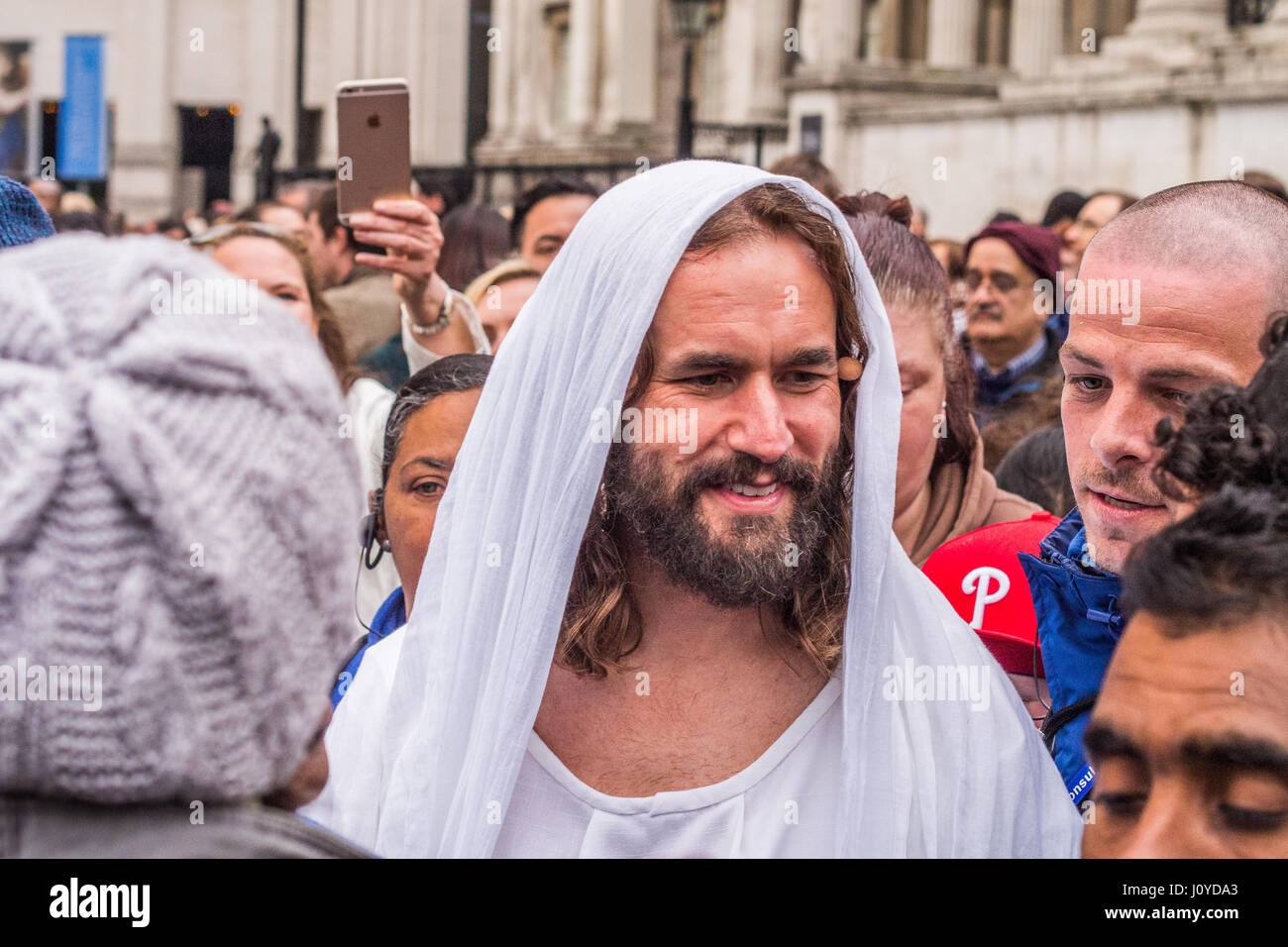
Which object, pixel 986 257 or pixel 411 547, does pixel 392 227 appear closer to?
pixel 411 547

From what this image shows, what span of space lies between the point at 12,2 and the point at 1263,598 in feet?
154

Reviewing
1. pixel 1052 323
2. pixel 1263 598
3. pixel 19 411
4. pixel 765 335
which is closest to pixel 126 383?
pixel 19 411

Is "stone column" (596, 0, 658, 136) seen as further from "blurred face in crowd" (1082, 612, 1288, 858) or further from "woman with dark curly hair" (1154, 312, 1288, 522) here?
"blurred face in crowd" (1082, 612, 1288, 858)

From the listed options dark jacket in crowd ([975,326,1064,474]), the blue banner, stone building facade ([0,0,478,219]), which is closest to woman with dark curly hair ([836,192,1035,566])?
dark jacket in crowd ([975,326,1064,474])

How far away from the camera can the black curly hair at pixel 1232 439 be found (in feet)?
6.35

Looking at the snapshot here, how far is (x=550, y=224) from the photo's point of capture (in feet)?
22.5

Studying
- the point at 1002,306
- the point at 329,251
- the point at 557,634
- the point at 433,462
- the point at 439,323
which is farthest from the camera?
the point at 329,251

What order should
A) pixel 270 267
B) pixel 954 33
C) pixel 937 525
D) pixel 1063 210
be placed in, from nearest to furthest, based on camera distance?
pixel 937 525 → pixel 270 267 → pixel 1063 210 → pixel 954 33

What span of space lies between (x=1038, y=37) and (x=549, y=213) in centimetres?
1582

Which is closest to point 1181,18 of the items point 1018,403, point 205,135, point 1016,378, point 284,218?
point 1016,378

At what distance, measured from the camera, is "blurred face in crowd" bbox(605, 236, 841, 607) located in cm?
257

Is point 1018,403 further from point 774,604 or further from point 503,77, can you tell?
point 503,77

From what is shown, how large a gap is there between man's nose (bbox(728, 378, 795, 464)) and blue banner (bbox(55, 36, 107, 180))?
34.7 meters

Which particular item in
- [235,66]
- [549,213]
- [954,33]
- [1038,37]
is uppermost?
[235,66]
